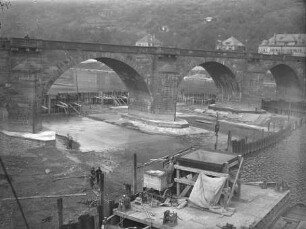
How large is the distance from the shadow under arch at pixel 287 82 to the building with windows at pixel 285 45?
30915mm

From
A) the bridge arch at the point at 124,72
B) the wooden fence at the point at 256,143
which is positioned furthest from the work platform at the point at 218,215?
the bridge arch at the point at 124,72

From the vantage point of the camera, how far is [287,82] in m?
65.2

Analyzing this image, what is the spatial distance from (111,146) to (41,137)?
225 inches

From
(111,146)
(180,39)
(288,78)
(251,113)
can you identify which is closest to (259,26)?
(180,39)

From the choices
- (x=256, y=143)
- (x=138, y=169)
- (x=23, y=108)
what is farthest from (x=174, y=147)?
(x=23, y=108)

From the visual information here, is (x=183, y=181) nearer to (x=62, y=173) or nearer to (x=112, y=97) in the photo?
(x=62, y=173)

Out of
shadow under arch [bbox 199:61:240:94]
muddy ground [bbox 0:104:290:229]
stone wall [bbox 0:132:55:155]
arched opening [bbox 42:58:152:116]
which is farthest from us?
shadow under arch [bbox 199:61:240:94]

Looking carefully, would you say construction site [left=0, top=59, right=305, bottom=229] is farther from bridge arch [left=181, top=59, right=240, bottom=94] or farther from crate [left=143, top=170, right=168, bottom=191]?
bridge arch [left=181, top=59, right=240, bottom=94]

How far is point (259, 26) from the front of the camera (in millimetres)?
124875

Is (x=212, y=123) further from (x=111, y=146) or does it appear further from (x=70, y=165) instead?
(x=70, y=165)

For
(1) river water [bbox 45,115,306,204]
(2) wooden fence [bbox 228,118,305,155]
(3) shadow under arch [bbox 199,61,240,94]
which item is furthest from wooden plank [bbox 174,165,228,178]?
(3) shadow under arch [bbox 199,61,240,94]

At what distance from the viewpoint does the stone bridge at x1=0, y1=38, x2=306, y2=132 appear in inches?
1229

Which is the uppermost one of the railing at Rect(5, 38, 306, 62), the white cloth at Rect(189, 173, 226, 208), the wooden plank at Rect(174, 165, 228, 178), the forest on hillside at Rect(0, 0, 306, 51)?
the forest on hillside at Rect(0, 0, 306, 51)

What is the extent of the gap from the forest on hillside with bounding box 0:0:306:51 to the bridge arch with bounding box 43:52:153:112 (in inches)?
2048
